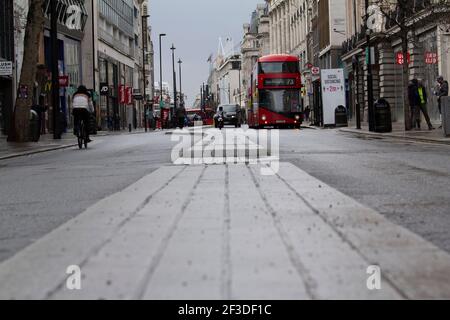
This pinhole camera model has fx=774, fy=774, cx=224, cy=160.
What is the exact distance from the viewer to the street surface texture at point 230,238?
3.55m

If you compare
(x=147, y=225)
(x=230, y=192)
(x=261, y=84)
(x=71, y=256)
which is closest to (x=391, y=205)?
(x=230, y=192)

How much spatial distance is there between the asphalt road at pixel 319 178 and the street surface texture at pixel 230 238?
0.03 metres

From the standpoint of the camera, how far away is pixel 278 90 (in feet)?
141

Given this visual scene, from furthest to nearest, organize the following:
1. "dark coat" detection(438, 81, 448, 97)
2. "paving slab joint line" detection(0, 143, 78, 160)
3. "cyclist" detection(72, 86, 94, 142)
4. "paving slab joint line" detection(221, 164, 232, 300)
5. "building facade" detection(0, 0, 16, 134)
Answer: "building facade" detection(0, 0, 16, 134) < "dark coat" detection(438, 81, 448, 97) < "cyclist" detection(72, 86, 94, 142) < "paving slab joint line" detection(0, 143, 78, 160) < "paving slab joint line" detection(221, 164, 232, 300)

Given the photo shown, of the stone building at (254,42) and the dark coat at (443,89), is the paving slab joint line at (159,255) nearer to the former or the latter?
the dark coat at (443,89)

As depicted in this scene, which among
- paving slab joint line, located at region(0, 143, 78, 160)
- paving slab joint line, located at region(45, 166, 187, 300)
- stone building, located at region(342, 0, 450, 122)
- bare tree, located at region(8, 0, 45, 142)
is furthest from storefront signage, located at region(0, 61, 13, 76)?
paving slab joint line, located at region(45, 166, 187, 300)

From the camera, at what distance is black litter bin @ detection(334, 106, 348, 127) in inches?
1665

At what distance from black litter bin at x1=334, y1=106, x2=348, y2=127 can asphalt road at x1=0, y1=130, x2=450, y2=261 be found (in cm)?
2669

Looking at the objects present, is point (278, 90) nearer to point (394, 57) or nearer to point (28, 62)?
point (394, 57)

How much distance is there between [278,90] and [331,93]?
2.99m

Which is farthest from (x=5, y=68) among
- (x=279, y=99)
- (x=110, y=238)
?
(x=279, y=99)

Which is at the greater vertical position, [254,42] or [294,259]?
[254,42]

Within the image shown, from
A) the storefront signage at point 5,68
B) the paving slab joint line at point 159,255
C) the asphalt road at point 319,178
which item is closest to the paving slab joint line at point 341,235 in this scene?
the asphalt road at point 319,178

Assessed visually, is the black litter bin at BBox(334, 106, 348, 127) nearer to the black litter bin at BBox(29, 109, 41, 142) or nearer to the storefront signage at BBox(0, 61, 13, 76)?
the black litter bin at BBox(29, 109, 41, 142)
